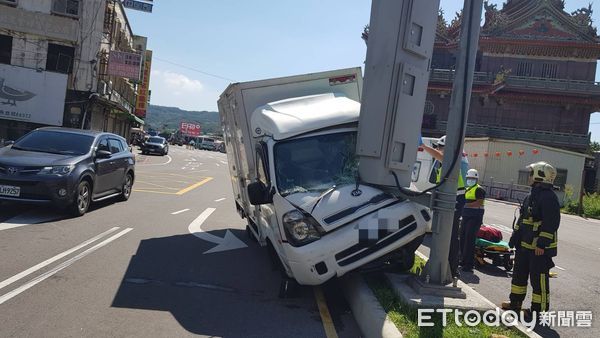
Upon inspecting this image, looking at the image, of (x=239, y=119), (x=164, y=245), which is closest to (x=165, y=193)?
(x=164, y=245)

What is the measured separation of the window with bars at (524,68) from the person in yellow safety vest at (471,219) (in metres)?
41.4

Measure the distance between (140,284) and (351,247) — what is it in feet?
8.05

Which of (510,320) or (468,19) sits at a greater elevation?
(468,19)

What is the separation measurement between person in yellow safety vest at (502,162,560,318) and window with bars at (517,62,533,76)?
4322cm

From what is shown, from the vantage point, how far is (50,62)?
29781 mm

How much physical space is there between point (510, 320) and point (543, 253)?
1.06 metres

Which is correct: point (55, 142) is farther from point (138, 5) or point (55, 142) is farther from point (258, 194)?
point (138, 5)

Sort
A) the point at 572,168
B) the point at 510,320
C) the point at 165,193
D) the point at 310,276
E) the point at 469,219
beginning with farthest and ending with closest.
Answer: the point at 572,168 < the point at 165,193 < the point at 469,219 < the point at 310,276 < the point at 510,320

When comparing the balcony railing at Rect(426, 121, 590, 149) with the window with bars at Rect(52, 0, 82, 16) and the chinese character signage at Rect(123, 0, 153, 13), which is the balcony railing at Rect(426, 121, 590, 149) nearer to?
the window with bars at Rect(52, 0, 82, 16)

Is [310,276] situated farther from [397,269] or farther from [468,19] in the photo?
[468,19]

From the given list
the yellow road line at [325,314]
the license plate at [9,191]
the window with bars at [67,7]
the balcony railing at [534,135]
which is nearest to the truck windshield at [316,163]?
the yellow road line at [325,314]

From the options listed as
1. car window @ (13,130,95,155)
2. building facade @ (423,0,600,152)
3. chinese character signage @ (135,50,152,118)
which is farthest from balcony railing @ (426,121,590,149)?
car window @ (13,130,95,155)

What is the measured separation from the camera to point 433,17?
575 centimetres

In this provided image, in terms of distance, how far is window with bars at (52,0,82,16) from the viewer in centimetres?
2972
